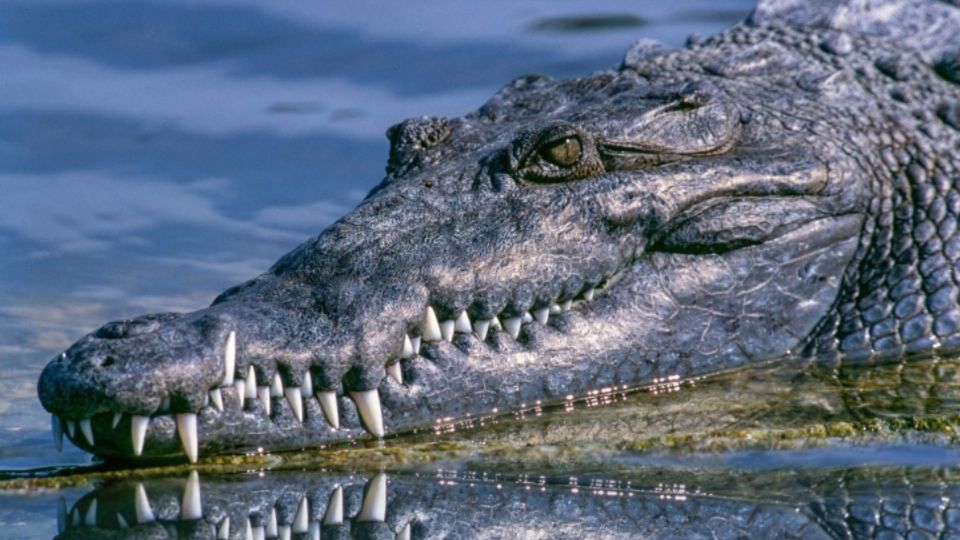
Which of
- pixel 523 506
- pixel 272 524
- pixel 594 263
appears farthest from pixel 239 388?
pixel 594 263

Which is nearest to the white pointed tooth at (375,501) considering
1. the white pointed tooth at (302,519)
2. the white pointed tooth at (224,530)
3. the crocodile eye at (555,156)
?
the white pointed tooth at (302,519)

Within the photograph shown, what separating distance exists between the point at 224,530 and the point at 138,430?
53cm

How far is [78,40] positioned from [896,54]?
6.44 metres

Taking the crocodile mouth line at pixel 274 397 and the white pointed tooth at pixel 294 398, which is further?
the white pointed tooth at pixel 294 398

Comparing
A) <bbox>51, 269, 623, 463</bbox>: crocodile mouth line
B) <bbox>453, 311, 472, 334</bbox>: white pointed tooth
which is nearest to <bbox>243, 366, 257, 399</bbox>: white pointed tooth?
<bbox>51, 269, 623, 463</bbox>: crocodile mouth line

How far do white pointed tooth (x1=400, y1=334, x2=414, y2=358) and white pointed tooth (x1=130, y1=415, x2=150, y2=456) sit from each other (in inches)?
27.9

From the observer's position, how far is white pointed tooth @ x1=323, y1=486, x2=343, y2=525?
3416 millimetres

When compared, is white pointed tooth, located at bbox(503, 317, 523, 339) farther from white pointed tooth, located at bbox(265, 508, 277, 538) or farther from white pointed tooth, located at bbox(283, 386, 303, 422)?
white pointed tooth, located at bbox(265, 508, 277, 538)

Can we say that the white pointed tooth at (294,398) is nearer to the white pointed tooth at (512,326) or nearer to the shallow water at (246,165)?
the shallow water at (246,165)

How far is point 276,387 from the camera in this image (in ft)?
13.1

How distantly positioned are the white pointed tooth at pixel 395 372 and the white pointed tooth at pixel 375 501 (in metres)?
0.42

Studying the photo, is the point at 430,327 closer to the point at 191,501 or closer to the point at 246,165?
the point at 191,501

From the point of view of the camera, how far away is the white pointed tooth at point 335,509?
11.2 feet

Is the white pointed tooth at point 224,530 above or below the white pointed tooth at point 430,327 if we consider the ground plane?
below
